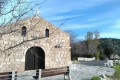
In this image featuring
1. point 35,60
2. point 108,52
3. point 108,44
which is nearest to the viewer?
point 35,60

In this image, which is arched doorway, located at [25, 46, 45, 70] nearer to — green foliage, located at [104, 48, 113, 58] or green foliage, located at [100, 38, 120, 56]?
green foliage, located at [100, 38, 120, 56]

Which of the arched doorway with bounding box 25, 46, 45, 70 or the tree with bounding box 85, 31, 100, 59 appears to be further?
the tree with bounding box 85, 31, 100, 59

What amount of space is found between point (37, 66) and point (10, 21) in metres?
19.2

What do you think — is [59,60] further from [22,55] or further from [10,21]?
[10,21]

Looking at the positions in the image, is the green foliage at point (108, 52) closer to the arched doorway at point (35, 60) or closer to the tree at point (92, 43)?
the tree at point (92, 43)

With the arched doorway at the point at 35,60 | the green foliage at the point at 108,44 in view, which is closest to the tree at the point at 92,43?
the green foliage at the point at 108,44

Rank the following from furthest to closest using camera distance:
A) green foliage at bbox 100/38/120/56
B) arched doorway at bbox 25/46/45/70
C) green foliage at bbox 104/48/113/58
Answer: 1. green foliage at bbox 100/38/120/56
2. green foliage at bbox 104/48/113/58
3. arched doorway at bbox 25/46/45/70

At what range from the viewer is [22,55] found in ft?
82.0

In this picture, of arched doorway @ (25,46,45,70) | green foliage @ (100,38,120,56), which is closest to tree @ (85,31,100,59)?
green foliage @ (100,38,120,56)

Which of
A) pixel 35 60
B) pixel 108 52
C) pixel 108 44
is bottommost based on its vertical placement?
pixel 35 60

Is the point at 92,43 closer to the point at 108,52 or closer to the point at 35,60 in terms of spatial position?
the point at 108,52

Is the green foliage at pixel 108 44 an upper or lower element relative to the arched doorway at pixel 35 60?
upper

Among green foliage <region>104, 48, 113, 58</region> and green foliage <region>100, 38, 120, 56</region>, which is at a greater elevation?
green foliage <region>100, 38, 120, 56</region>

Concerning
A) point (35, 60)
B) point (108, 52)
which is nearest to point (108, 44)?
point (108, 52)
